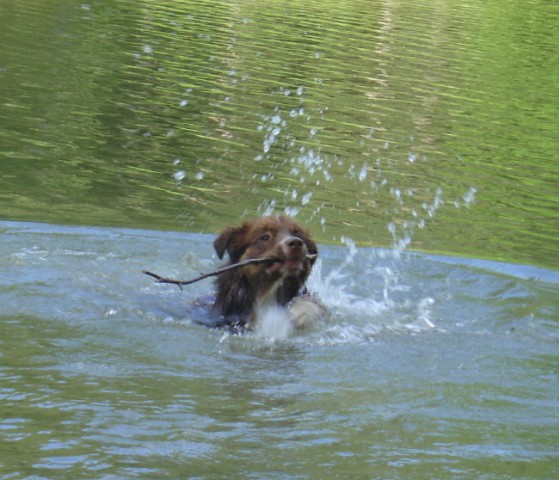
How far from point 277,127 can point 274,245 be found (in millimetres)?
11649

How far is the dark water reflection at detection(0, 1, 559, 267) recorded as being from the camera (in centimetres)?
1545

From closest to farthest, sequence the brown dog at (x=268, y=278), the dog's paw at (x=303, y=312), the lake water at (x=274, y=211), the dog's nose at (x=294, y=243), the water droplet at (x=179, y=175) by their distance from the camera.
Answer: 1. the lake water at (x=274, y=211)
2. the dog's nose at (x=294, y=243)
3. the brown dog at (x=268, y=278)
4. the dog's paw at (x=303, y=312)
5. the water droplet at (x=179, y=175)

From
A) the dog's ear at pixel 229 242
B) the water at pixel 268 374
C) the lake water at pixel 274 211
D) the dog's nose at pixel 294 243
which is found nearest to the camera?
the water at pixel 268 374

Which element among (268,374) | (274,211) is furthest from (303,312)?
(274,211)

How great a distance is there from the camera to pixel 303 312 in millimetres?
10039

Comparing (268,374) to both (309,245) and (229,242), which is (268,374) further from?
(229,242)

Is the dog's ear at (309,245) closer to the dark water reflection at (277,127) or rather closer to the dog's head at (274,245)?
the dog's head at (274,245)

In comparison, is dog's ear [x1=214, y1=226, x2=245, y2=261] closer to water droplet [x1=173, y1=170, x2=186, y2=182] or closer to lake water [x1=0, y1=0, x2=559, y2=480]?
lake water [x1=0, y1=0, x2=559, y2=480]

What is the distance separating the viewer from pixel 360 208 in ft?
53.7

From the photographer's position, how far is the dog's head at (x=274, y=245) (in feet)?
32.1

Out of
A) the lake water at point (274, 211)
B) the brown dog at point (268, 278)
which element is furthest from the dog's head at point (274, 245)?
the lake water at point (274, 211)

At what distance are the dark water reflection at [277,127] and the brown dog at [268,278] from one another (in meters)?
4.04

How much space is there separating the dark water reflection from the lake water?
0.08 metres

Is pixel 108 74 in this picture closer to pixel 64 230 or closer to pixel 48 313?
pixel 64 230
